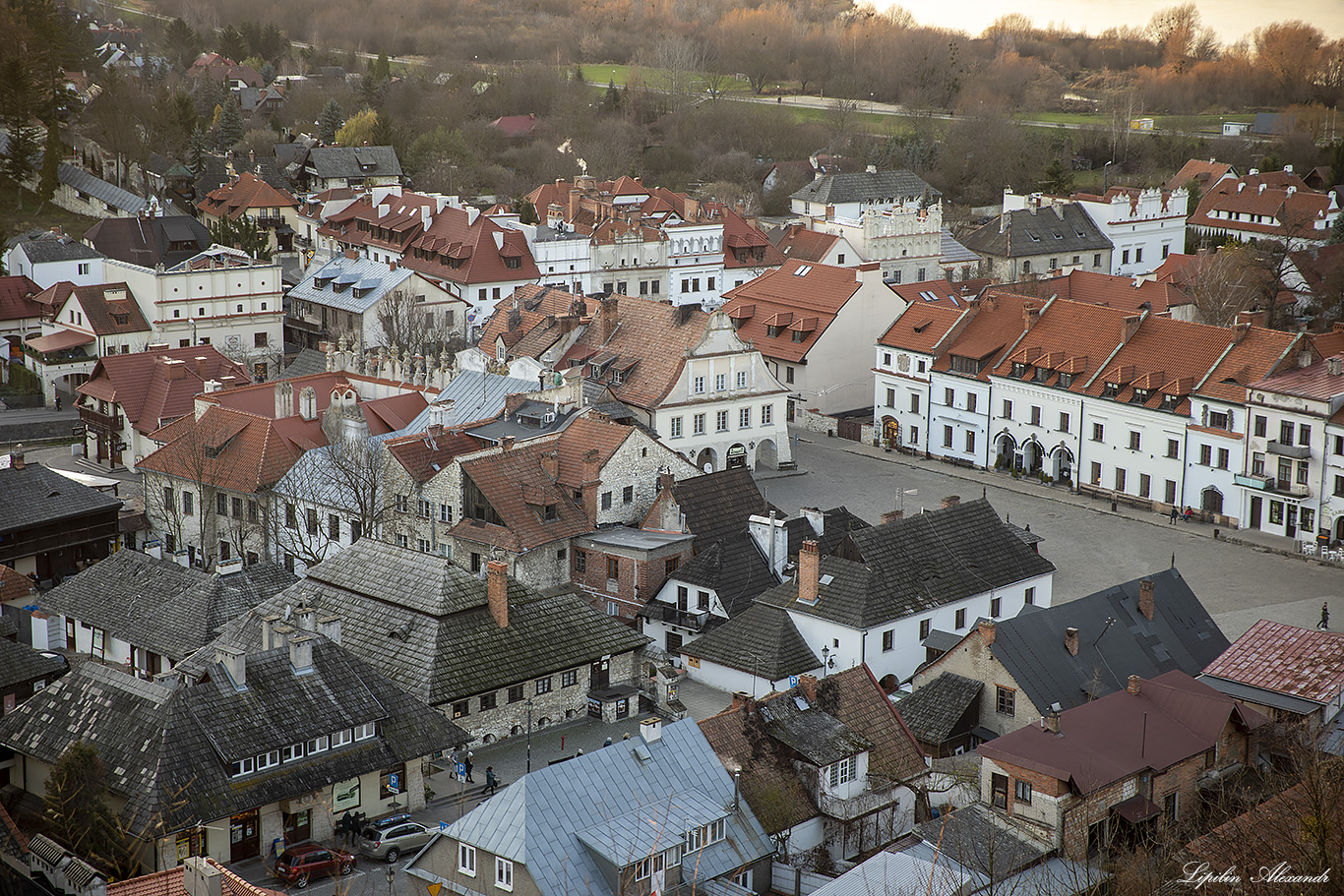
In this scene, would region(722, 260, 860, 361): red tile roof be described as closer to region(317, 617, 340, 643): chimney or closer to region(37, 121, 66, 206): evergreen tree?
region(317, 617, 340, 643): chimney

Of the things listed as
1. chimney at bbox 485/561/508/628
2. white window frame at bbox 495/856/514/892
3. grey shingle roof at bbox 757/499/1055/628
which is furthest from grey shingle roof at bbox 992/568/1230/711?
white window frame at bbox 495/856/514/892

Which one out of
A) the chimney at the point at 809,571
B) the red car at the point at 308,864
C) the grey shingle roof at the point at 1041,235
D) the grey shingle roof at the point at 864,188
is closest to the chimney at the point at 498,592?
the chimney at the point at 809,571

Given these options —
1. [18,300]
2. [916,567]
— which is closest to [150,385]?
[18,300]

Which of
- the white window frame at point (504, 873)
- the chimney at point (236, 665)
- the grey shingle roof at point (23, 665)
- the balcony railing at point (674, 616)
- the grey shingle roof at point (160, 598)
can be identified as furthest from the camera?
the balcony railing at point (674, 616)

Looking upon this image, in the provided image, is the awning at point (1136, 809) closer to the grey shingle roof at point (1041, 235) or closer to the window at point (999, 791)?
the window at point (999, 791)

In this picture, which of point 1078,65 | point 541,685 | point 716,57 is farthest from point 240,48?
point 541,685

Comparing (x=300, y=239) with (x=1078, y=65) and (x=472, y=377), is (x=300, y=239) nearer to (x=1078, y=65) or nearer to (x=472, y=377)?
(x=472, y=377)
